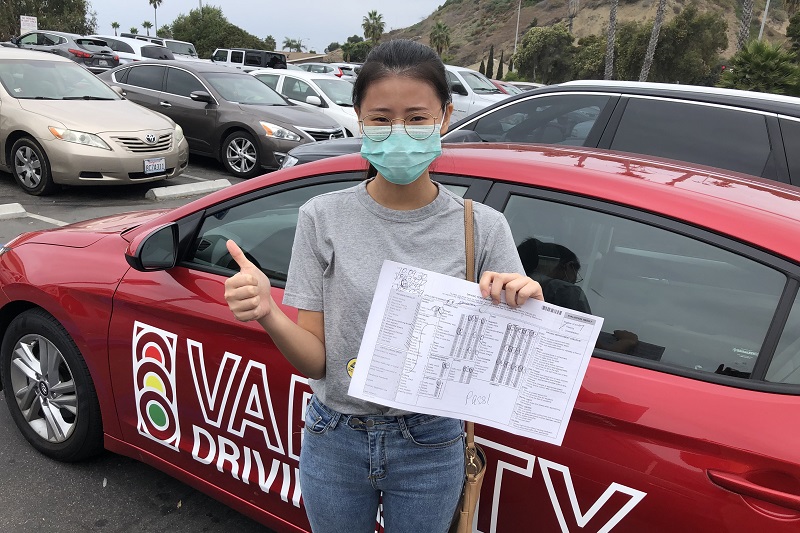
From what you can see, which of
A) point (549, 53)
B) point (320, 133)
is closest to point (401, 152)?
point (320, 133)

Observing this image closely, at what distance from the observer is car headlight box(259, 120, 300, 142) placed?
8.95 meters

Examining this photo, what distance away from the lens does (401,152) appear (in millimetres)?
1296

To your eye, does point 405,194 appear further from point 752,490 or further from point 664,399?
point 752,490

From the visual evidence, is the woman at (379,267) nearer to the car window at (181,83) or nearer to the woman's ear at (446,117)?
the woman's ear at (446,117)

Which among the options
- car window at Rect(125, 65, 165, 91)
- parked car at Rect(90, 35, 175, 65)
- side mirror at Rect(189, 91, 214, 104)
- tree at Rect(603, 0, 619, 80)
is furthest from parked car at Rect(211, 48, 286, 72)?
tree at Rect(603, 0, 619, 80)

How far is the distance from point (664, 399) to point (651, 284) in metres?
0.32

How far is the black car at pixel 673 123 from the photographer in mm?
4152

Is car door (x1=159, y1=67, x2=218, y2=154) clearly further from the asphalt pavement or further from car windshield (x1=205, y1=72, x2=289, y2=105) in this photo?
the asphalt pavement

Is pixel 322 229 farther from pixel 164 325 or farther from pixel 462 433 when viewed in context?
pixel 164 325

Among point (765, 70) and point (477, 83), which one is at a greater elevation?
point (765, 70)

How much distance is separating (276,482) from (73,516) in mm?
1012

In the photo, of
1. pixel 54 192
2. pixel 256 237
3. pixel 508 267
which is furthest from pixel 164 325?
pixel 54 192

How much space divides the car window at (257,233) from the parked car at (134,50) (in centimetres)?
2070

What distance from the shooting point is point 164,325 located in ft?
7.59
